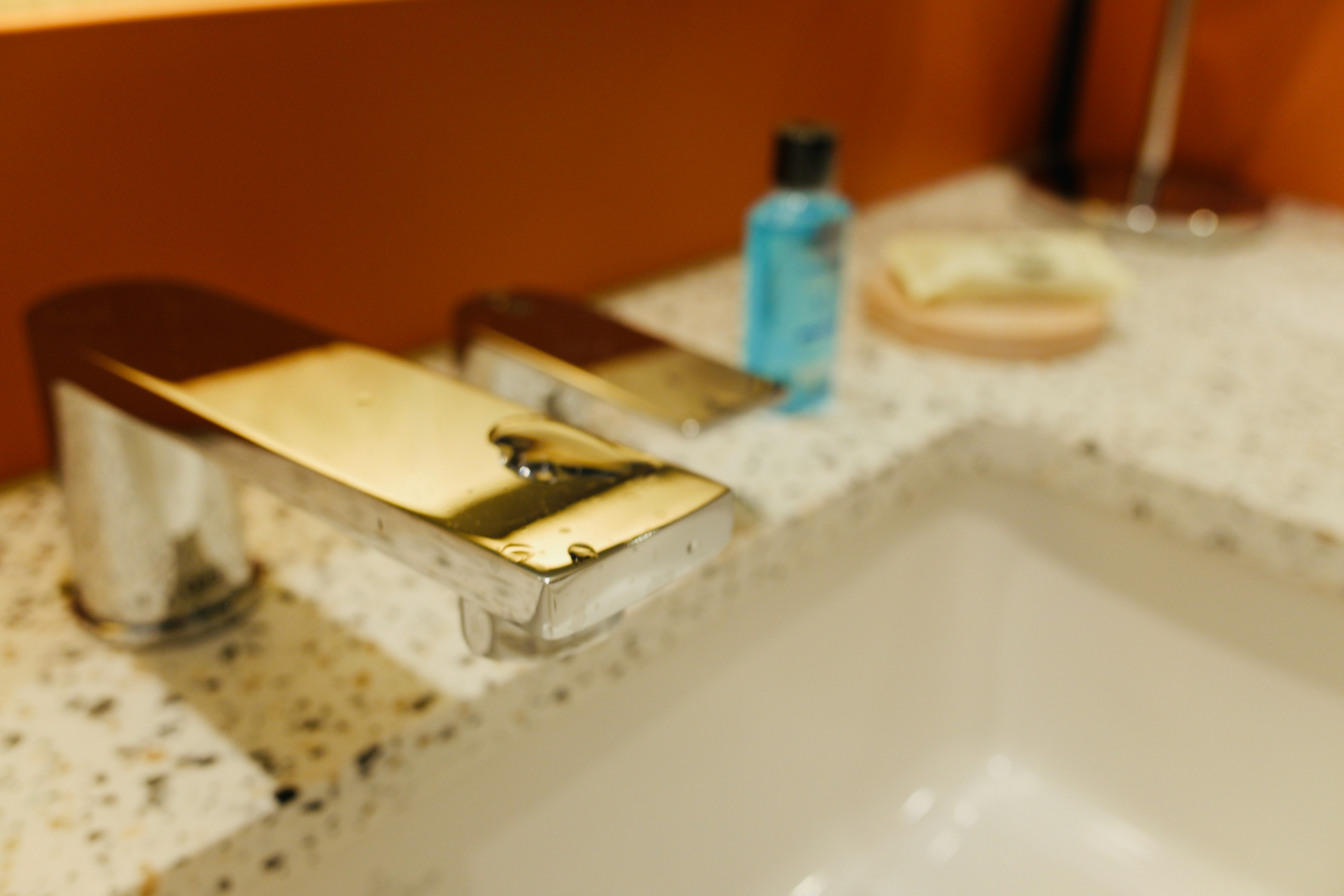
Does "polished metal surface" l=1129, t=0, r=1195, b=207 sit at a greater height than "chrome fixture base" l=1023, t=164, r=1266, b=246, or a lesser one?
greater

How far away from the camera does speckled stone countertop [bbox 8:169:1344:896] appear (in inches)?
13.4

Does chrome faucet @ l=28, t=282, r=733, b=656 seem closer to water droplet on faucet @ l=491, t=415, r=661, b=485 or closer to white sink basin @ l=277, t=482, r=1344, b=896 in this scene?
water droplet on faucet @ l=491, t=415, r=661, b=485

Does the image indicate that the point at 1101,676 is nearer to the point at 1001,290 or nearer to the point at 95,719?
the point at 1001,290

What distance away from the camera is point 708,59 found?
27.0 inches

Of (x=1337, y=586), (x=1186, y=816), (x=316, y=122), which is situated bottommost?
(x=1186, y=816)

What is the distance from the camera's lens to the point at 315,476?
29 centimetres

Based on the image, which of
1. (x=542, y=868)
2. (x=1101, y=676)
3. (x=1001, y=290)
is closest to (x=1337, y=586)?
(x=1101, y=676)

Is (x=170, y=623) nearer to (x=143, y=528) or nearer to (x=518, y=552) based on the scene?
(x=143, y=528)

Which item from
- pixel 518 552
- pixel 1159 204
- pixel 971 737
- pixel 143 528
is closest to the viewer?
pixel 518 552

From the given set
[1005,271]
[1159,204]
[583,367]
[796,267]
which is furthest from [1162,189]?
[583,367]

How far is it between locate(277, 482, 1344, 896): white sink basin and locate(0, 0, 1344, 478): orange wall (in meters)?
0.26

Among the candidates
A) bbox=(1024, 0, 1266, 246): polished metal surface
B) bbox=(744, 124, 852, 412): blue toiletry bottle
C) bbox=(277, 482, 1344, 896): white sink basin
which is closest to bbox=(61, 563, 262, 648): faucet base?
bbox=(277, 482, 1344, 896): white sink basin

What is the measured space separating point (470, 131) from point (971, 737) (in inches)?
16.5

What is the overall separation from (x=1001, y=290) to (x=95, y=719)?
0.50 meters
